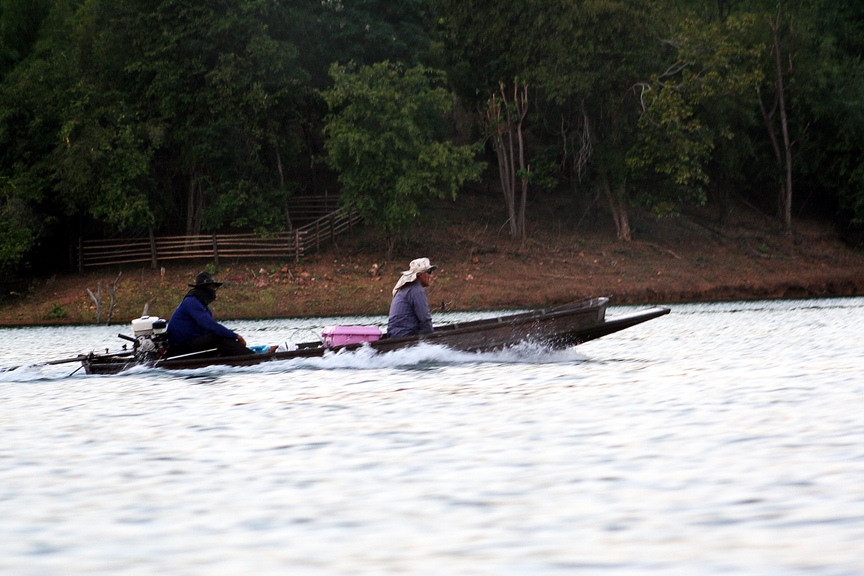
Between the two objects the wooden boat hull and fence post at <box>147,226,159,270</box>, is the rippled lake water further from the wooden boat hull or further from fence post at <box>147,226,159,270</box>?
fence post at <box>147,226,159,270</box>

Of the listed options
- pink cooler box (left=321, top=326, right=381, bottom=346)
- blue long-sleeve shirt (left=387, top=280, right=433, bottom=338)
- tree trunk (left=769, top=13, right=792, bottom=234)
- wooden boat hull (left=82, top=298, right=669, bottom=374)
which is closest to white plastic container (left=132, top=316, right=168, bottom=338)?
wooden boat hull (left=82, top=298, right=669, bottom=374)

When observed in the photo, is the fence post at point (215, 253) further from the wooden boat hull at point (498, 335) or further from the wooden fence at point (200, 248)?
the wooden boat hull at point (498, 335)

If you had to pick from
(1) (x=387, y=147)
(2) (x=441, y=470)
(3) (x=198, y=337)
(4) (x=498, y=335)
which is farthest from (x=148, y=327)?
(1) (x=387, y=147)

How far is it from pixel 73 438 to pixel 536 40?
37.5 meters

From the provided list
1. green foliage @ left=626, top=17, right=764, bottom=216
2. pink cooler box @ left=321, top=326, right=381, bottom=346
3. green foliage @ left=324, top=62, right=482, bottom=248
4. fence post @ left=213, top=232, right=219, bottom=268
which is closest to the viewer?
pink cooler box @ left=321, top=326, right=381, bottom=346

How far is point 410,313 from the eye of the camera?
655 inches

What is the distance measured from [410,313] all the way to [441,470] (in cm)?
808

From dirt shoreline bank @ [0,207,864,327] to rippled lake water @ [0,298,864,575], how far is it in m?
24.3

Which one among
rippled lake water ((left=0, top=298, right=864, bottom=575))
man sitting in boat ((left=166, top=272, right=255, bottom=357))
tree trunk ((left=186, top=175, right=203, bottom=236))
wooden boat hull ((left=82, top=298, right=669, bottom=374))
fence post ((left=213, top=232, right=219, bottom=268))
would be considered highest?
tree trunk ((left=186, top=175, right=203, bottom=236))

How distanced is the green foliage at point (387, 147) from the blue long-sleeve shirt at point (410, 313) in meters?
24.6

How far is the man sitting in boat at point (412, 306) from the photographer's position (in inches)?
641

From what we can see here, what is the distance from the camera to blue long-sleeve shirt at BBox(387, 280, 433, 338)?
53.9ft

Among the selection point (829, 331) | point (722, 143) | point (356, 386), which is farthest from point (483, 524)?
point (722, 143)

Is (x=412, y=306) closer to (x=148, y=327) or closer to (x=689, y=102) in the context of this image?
(x=148, y=327)
